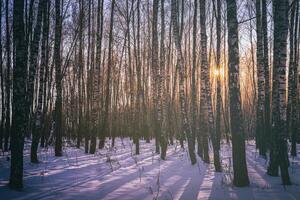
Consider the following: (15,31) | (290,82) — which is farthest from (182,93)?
(15,31)

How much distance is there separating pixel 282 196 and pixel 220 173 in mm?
3276

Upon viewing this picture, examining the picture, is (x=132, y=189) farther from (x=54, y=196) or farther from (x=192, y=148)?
(x=192, y=148)

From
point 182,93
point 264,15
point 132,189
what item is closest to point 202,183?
point 132,189

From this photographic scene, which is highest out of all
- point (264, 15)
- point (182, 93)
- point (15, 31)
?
point (264, 15)

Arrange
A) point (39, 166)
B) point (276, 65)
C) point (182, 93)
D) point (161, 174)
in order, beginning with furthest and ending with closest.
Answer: point (182, 93)
point (39, 166)
point (161, 174)
point (276, 65)

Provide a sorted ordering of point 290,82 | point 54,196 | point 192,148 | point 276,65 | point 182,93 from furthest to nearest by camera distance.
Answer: point 290,82, point 182,93, point 192,148, point 276,65, point 54,196

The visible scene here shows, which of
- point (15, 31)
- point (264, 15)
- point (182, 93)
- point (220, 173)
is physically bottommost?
point (220, 173)

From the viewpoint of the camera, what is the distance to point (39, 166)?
10.1 meters

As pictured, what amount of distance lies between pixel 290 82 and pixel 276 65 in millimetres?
7151

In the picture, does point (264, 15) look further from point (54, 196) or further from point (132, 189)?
point (54, 196)

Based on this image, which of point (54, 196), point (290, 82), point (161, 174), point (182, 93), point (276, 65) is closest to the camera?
point (54, 196)

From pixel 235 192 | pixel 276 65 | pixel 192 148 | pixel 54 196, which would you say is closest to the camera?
pixel 54 196

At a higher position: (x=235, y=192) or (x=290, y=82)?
(x=290, y=82)

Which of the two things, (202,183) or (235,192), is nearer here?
(235,192)
